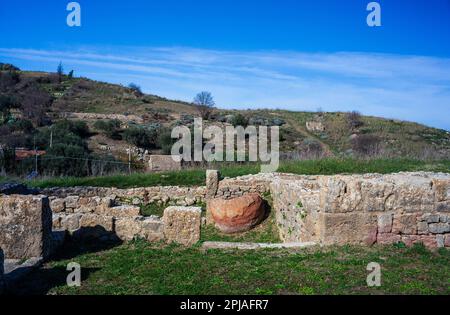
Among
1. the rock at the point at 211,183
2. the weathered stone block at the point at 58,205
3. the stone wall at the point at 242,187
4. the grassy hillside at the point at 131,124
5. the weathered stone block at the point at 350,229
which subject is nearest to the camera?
the weathered stone block at the point at 350,229

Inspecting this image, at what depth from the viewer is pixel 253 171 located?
17.5m

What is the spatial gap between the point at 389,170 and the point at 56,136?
67.7ft

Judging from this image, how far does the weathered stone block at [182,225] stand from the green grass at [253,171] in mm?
8287

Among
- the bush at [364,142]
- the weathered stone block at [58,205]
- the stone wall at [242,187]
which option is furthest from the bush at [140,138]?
the weathered stone block at [58,205]

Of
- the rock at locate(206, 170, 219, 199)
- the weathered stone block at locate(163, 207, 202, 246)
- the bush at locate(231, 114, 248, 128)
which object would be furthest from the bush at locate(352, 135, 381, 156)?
the weathered stone block at locate(163, 207, 202, 246)

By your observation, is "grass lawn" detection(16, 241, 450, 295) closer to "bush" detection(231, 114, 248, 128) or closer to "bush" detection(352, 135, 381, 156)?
"bush" detection(352, 135, 381, 156)

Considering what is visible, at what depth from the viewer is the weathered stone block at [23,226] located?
7.27 m

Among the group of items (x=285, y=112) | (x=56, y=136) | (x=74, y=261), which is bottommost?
(x=74, y=261)

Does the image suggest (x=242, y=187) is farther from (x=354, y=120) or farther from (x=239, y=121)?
(x=354, y=120)

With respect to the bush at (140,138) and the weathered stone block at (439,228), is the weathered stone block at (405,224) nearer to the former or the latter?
the weathered stone block at (439,228)

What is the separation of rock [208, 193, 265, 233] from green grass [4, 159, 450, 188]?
5170 millimetres
